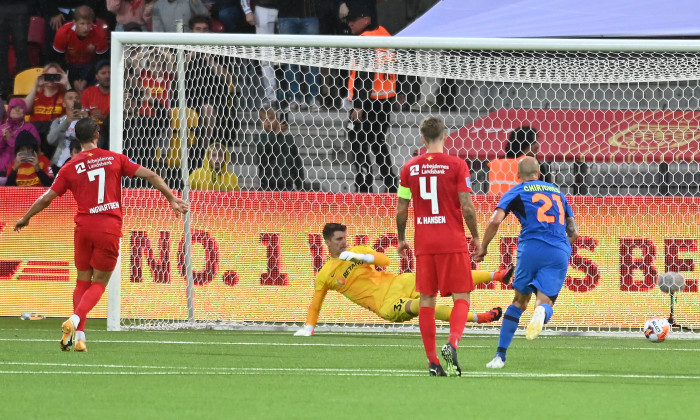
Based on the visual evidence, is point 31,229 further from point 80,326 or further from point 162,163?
point 80,326

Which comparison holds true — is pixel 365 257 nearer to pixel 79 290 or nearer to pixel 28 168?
pixel 79 290

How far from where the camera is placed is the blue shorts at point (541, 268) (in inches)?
351

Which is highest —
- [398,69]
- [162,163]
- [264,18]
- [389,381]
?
[264,18]

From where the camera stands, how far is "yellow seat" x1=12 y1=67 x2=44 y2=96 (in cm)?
1853

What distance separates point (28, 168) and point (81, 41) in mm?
3026

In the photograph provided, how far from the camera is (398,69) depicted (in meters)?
13.0

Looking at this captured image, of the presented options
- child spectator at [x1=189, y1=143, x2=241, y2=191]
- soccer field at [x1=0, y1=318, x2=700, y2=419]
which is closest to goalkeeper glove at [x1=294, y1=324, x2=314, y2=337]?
soccer field at [x1=0, y1=318, x2=700, y2=419]

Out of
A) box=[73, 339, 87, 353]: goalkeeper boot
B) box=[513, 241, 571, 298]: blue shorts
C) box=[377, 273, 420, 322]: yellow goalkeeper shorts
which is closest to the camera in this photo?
box=[513, 241, 571, 298]: blue shorts

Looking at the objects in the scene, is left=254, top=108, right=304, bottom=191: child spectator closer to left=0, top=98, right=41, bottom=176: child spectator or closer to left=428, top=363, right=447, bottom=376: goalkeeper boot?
left=0, top=98, right=41, bottom=176: child spectator

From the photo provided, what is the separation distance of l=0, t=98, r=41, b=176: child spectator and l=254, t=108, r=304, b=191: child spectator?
4233mm

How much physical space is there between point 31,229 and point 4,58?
6.39 m

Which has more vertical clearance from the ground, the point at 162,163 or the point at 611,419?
the point at 162,163

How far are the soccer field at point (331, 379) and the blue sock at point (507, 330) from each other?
135mm

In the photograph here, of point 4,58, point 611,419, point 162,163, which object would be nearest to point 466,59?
point 162,163
